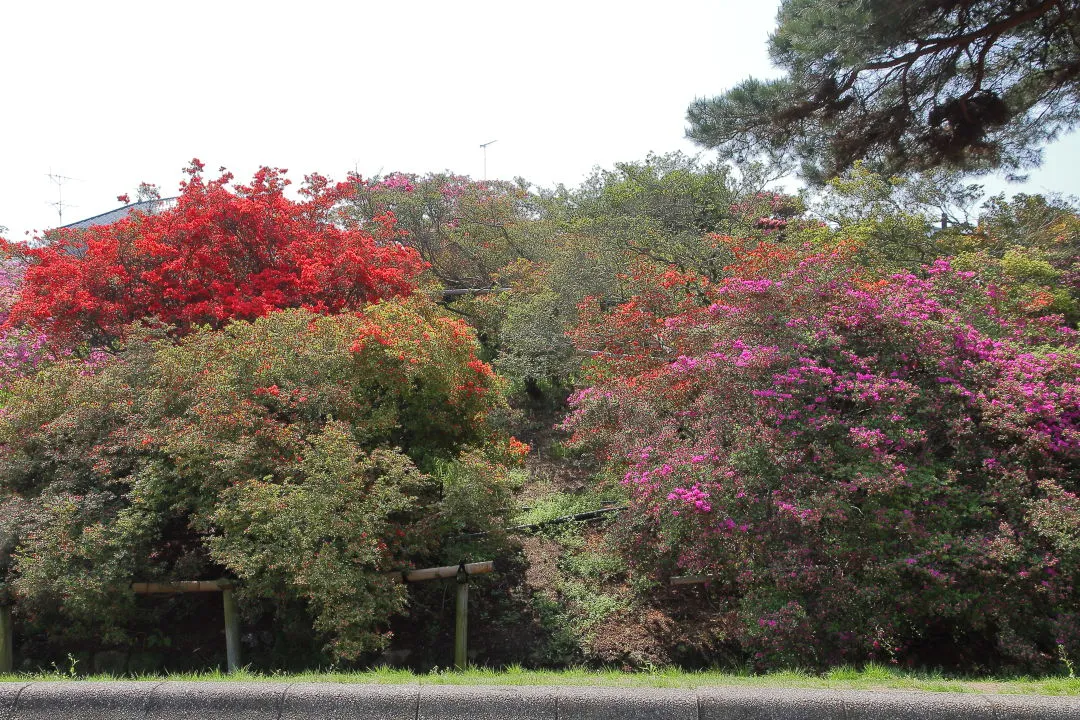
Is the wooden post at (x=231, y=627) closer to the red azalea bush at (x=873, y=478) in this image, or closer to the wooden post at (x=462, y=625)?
the wooden post at (x=462, y=625)

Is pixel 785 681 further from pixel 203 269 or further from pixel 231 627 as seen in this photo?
pixel 203 269

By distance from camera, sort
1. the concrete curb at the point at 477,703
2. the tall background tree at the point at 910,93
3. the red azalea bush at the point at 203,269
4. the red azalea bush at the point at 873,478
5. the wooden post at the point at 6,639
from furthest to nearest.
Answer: the red azalea bush at the point at 203,269 → the tall background tree at the point at 910,93 → the wooden post at the point at 6,639 → the red azalea bush at the point at 873,478 → the concrete curb at the point at 477,703

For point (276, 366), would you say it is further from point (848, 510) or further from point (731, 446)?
point (848, 510)

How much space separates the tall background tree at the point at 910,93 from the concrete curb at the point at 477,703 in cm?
563

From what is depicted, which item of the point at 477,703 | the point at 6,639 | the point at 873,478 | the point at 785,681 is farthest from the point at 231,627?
the point at 873,478

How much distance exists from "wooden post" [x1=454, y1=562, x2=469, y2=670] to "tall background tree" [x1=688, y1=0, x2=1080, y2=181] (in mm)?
5070

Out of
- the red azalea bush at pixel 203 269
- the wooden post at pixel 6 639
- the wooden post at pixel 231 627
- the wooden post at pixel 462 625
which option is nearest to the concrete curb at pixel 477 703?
the wooden post at pixel 231 627

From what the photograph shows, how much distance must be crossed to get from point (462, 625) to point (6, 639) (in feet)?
11.9

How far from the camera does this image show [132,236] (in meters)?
8.79

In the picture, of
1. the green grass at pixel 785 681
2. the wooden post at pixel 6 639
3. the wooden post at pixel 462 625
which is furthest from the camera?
the wooden post at pixel 462 625

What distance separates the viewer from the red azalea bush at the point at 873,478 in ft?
15.0

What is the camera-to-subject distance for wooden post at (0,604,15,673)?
5.84 meters

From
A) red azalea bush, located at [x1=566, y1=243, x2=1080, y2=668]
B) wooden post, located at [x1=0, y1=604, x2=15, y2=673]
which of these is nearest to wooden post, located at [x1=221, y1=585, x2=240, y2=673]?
wooden post, located at [x1=0, y1=604, x2=15, y2=673]

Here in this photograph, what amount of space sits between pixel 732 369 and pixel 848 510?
4.66 feet
